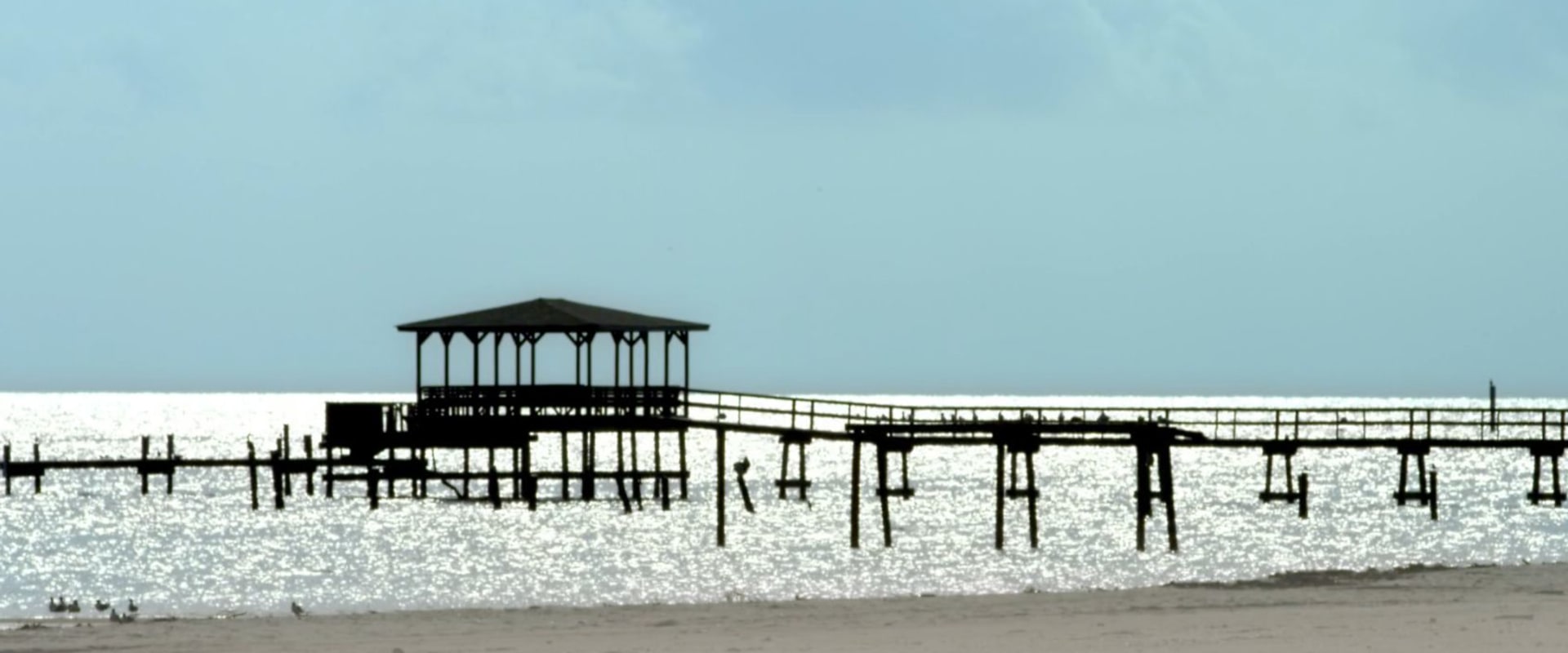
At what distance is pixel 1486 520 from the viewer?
72.3 m

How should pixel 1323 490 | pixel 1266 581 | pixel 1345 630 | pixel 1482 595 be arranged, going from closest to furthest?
1. pixel 1345 630
2. pixel 1482 595
3. pixel 1266 581
4. pixel 1323 490

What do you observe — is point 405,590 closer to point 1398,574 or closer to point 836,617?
point 836,617

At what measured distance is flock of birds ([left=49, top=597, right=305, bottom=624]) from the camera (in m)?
35.7

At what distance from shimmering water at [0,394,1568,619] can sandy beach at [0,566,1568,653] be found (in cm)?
686

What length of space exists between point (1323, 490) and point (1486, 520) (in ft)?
74.7

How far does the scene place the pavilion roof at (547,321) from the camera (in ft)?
197

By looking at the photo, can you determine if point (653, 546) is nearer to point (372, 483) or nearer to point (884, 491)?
point (884, 491)

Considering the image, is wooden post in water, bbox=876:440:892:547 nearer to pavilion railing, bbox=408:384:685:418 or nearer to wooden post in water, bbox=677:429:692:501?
pavilion railing, bbox=408:384:685:418

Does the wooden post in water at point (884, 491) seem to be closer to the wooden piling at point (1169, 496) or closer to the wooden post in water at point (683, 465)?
the wooden piling at point (1169, 496)

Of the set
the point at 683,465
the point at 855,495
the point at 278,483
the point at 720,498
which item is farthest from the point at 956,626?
the point at 278,483

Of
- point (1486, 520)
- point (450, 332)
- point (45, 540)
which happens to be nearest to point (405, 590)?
point (450, 332)

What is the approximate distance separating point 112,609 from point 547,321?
76.8ft

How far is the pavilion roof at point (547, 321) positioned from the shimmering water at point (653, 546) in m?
5.20

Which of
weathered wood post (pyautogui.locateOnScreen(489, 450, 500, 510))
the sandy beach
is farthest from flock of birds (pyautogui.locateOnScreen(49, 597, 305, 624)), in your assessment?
weathered wood post (pyautogui.locateOnScreen(489, 450, 500, 510))
